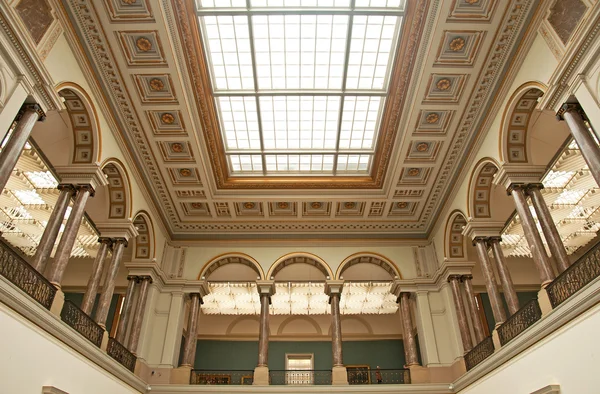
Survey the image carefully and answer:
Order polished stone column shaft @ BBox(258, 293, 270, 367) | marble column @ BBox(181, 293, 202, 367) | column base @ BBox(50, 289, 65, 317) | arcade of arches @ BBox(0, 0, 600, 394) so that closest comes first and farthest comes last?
arcade of arches @ BBox(0, 0, 600, 394), column base @ BBox(50, 289, 65, 317), marble column @ BBox(181, 293, 202, 367), polished stone column shaft @ BBox(258, 293, 270, 367)

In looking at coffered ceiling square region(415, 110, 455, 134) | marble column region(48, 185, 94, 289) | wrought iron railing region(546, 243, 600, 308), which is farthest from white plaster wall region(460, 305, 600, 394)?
marble column region(48, 185, 94, 289)

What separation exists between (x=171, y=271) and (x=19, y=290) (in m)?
8.39

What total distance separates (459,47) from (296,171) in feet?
20.8

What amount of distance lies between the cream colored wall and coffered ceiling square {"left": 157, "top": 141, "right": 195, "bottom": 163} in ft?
13.2

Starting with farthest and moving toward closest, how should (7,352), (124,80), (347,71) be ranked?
1. (347,71)
2. (124,80)
3. (7,352)

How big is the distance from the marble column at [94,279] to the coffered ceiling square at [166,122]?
10.6ft

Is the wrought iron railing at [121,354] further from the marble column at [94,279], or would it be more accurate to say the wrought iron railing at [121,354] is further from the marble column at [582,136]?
the marble column at [582,136]

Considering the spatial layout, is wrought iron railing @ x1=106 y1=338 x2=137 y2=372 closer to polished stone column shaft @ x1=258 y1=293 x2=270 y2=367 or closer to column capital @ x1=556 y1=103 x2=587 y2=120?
polished stone column shaft @ x1=258 y1=293 x2=270 y2=367

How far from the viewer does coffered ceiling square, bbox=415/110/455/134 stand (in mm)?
11367

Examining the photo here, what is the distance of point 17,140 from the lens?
22.6 feet

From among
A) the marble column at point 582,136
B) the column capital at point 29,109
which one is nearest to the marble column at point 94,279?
the column capital at point 29,109

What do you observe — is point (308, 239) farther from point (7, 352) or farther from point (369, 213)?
point (7, 352)

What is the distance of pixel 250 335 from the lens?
19.8 metres

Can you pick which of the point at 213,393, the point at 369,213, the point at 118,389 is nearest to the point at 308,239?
the point at 369,213
